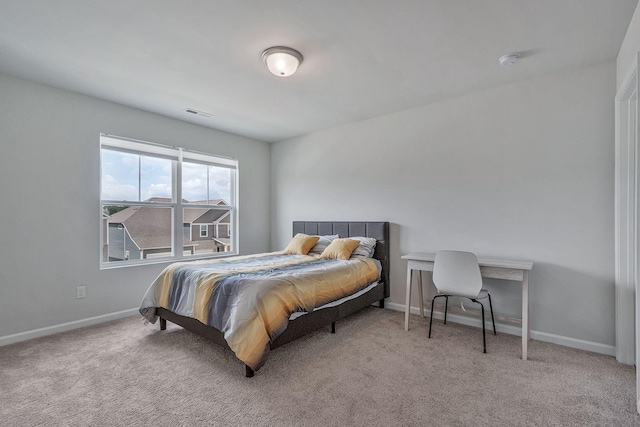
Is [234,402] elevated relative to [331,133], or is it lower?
lower

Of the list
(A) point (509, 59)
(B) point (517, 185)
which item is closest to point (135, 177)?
(A) point (509, 59)

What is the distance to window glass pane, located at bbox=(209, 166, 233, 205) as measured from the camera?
179 inches

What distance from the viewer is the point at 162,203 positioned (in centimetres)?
392

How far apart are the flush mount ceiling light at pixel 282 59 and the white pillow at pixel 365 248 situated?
2129 millimetres

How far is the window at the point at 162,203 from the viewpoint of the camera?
3.54 m

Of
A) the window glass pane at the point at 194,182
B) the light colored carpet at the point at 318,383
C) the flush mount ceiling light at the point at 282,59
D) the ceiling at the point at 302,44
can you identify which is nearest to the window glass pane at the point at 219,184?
the window glass pane at the point at 194,182

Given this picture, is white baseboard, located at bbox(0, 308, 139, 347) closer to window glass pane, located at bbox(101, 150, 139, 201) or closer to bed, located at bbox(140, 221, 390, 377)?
bed, located at bbox(140, 221, 390, 377)

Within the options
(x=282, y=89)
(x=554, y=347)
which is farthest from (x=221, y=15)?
(x=554, y=347)

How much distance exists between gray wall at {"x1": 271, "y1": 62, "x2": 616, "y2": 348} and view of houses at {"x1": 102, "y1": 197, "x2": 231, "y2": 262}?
208cm

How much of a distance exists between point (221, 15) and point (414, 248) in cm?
301

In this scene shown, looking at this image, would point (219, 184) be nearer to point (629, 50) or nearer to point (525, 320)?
point (525, 320)

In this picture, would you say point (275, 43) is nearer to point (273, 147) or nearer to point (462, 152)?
point (462, 152)

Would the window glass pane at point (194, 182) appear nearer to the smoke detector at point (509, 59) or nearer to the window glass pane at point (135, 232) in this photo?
the window glass pane at point (135, 232)

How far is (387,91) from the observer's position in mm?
3178
